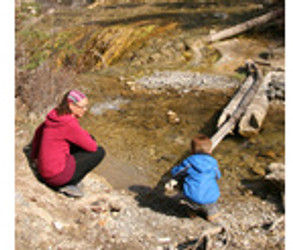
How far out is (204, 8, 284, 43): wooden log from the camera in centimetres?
1441

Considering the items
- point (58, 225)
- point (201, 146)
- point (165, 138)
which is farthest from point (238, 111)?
point (58, 225)

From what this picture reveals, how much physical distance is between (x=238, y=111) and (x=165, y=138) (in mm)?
1917

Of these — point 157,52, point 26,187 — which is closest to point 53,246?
point 26,187

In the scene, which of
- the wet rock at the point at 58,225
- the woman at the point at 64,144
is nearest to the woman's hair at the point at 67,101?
the woman at the point at 64,144

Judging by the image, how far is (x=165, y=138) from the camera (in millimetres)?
7684

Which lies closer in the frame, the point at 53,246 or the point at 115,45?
the point at 53,246

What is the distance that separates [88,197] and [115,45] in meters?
11.7

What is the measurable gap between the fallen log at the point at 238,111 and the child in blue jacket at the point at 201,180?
2407 mm

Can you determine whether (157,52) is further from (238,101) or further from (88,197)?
(88,197)

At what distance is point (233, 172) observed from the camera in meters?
6.37

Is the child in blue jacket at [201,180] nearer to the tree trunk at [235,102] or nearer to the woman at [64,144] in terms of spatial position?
the woman at [64,144]

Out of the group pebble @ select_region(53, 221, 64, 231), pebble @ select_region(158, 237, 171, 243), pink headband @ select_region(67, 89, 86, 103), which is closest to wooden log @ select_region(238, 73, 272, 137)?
pebble @ select_region(158, 237, 171, 243)

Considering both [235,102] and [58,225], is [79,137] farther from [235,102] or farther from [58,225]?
[235,102]

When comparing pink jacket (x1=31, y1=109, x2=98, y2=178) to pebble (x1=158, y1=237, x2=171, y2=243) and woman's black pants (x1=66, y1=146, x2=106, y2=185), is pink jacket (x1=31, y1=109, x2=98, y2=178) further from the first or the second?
pebble (x1=158, y1=237, x2=171, y2=243)
